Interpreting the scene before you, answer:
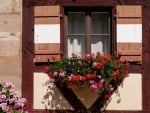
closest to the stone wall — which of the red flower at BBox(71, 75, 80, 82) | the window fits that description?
the window

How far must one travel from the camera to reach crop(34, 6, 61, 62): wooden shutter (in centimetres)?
1112

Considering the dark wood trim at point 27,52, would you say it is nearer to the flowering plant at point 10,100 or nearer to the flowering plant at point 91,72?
the flowering plant at point 10,100

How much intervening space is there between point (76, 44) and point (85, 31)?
0.99 ft

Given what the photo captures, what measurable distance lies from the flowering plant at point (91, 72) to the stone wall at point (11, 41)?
2.19ft

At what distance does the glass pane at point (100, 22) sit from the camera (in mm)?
11539

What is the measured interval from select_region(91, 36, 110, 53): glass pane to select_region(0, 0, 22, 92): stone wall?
1.39 metres

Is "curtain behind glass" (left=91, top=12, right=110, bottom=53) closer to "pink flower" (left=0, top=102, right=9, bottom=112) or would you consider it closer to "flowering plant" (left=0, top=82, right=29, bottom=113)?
"flowering plant" (left=0, top=82, right=29, bottom=113)

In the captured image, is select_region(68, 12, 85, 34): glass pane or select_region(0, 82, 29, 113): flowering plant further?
select_region(68, 12, 85, 34): glass pane

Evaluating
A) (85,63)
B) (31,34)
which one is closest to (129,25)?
(85,63)

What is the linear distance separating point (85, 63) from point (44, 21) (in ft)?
3.73

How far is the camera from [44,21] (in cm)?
1119

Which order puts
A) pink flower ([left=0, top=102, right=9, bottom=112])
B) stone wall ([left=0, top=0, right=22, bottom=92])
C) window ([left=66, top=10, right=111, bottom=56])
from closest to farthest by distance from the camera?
pink flower ([left=0, top=102, right=9, bottom=112]) < stone wall ([left=0, top=0, right=22, bottom=92]) < window ([left=66, top=10, right=111, bottom=56])

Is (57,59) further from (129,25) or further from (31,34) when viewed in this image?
(129,25)

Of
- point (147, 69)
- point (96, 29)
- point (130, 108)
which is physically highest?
point (96, 29)
